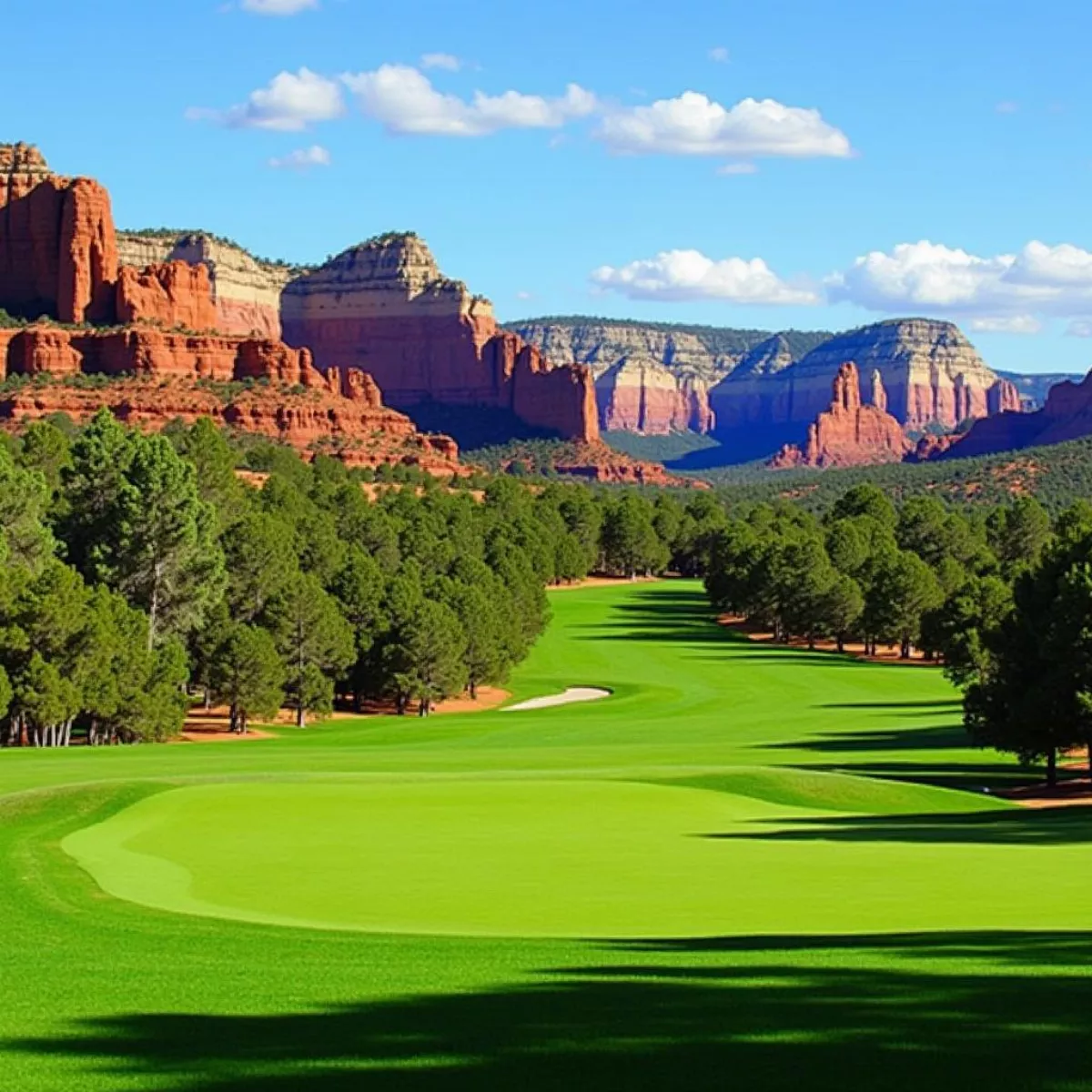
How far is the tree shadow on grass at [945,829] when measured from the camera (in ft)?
90.8

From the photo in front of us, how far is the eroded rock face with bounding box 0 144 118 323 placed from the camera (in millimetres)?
171375

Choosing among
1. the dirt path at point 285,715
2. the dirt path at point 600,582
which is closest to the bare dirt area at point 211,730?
the dirt path at point 285,715

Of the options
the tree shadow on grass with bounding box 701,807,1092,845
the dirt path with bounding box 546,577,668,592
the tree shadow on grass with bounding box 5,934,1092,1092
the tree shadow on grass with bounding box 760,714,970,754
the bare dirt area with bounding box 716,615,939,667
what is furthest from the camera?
the dirt path with bounding box 546,577,668,592

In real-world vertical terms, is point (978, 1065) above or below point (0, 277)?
below

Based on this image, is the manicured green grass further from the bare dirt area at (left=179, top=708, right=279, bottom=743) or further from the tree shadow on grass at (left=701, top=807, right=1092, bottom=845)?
the bare dirt area at (left=179, top=708, right=279, bottom=743)

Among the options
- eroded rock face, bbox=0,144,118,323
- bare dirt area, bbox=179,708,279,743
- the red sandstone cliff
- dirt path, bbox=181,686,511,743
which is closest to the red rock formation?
the red sandstone cliff

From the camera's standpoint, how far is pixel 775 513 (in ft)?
532

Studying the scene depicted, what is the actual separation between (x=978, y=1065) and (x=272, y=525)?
68345 millimetres

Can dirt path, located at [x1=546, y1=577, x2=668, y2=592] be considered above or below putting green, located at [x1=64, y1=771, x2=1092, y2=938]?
above

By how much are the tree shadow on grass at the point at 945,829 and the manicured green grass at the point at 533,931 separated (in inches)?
6.8

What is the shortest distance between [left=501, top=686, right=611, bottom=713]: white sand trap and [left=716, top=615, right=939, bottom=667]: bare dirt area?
73.8 feet

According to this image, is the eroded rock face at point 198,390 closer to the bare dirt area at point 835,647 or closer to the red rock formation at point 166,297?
the red rock formation at point 166,297

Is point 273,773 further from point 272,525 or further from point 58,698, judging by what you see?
point 272,525

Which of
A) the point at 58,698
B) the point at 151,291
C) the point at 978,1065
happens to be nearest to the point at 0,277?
the point at 151,291
